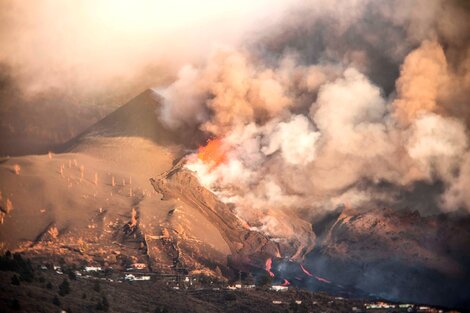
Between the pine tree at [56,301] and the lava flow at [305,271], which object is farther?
the lava flow at [305,271]

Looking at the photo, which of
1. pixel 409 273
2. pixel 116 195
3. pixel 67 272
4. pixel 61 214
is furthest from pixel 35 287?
pixel 409 273

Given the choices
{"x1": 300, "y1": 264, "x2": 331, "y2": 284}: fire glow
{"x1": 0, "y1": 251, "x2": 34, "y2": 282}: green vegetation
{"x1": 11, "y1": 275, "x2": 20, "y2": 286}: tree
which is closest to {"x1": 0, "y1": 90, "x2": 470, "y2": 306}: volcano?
{"x1": 300, "y1": 264, "x2": 331, "y2": 284}: fire glow

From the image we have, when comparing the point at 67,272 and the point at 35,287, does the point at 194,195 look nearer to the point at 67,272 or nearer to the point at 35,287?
the point at 67,272

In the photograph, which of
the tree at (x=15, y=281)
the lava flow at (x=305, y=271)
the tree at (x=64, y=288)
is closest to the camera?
the tree at (x=15, y=281)

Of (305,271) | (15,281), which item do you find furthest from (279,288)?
(15,281)

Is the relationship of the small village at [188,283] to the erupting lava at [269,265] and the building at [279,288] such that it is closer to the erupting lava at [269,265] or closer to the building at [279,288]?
the building at [279,288]

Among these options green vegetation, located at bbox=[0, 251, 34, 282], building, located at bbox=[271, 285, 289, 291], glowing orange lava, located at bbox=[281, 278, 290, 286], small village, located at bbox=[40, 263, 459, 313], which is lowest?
green vegetation, located at bbox=[0, 251, 34, 282]

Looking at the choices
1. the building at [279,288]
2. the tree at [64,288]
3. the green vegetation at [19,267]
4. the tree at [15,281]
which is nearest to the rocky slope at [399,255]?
the building at [279,288]

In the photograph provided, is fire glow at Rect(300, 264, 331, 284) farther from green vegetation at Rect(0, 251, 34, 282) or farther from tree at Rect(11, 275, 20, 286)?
tree at Rect(11, 275, 20, 286)
